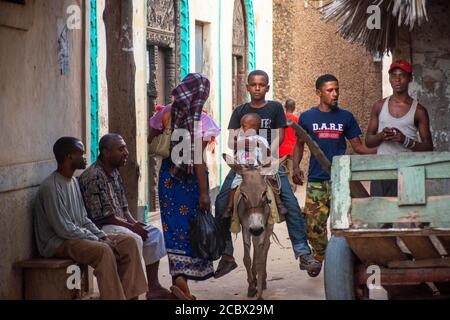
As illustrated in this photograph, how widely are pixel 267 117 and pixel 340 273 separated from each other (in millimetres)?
2700

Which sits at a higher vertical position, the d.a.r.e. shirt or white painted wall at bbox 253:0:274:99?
white painted wall at bbox 253:0:274:99

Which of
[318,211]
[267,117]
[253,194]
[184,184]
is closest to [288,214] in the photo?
[318,211]

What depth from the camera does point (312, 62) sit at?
74.7 feet

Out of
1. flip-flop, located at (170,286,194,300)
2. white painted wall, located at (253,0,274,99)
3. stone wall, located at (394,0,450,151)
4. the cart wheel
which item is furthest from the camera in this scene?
white painted wall, located at (253,0,274,99)

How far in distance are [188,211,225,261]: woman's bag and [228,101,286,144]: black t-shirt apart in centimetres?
94

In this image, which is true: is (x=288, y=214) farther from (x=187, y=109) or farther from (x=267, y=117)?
(x=187, y=109)

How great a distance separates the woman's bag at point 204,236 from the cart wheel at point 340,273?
74.6 inches

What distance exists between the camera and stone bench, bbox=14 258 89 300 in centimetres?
662

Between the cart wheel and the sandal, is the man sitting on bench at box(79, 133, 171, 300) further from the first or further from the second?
the cart wheel

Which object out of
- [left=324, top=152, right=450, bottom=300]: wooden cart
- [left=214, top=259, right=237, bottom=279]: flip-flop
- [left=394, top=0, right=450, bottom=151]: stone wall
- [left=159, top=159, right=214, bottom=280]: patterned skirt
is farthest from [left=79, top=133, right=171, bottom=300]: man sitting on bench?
[left=394, top=0, right=450, bottom=151]: stone wall

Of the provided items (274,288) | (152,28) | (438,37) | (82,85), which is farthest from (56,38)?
(152,28)

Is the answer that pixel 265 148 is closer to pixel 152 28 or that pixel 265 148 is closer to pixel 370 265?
pixel 370 265

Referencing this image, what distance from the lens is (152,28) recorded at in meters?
13.0

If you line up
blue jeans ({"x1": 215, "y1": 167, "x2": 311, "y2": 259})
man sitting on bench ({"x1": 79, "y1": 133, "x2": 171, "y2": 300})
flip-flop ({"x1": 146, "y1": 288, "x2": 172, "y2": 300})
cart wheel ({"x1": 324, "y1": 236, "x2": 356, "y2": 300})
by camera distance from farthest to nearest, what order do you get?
blue jeans ({"x1": 215, "y1": 167, "x2": 311, "y2": 259}) → flip-flop ({"x1": 146, "y1": 288, "x2": 172, "y2": 300}) → man sitting on bench ({"x1": 79, "y1": 133, "x2": 171, "y2": 300}) → cart wheel ({"x1": 324, "y1": 236, "x2": 356, "y2": 300})
